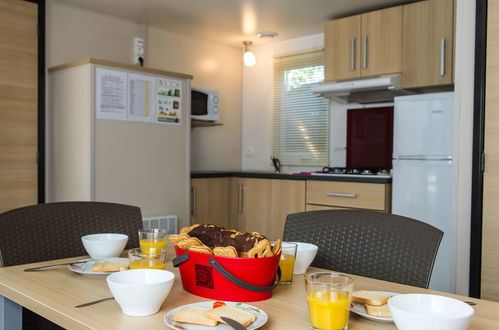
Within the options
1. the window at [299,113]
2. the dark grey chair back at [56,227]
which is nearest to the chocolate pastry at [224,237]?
the dark grey chair back at [56,227]

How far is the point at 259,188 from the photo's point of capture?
3898 mm

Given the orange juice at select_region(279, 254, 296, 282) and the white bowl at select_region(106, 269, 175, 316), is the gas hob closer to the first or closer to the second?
the orange juice at select_region(279, 254, 296, 282)

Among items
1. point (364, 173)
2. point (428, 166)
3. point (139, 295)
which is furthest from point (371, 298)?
point (364, 173)

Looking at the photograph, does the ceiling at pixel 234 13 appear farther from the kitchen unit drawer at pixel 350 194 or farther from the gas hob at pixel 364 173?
the kitchen unit drawer at pixel 350 194

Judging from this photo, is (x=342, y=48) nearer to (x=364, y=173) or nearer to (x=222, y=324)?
(x=364, y=173)

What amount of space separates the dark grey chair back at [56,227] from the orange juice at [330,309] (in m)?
0.97

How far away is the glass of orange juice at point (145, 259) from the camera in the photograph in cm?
102

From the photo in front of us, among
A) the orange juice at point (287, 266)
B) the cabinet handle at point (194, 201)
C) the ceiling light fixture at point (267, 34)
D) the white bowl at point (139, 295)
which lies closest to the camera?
the white bowl at point (139, 295)

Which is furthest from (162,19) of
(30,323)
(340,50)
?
(30,323)

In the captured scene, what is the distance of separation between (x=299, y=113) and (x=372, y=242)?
321 centimetres

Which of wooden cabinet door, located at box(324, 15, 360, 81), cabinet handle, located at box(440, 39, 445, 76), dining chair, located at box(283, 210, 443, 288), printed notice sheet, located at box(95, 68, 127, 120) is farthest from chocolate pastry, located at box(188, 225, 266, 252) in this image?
wooden cabinet door, located at box(324, 15, 360, 81)

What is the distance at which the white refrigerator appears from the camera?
2.97 meters

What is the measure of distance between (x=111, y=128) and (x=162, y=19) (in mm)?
1284

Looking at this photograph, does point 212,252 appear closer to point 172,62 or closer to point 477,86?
point 477,86
